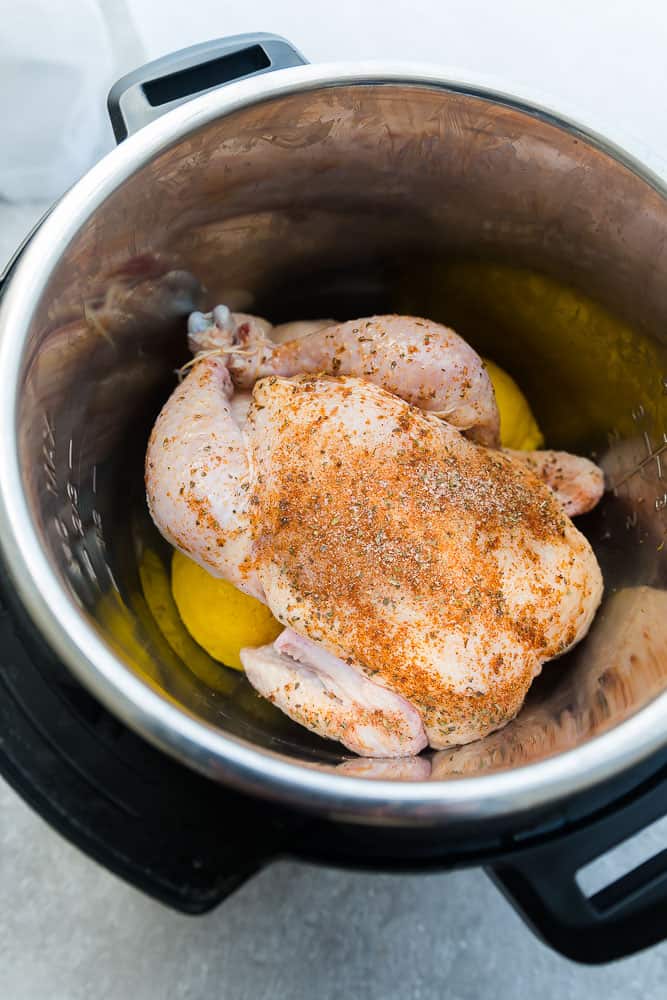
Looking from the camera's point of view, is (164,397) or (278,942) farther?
(278,942)

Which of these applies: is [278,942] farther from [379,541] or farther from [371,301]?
[371,301]

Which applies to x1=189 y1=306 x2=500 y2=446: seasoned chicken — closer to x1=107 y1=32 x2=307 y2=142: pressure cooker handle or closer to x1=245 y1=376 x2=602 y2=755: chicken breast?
x1=245 y1=376 x2=602 y2=755: chicken breast

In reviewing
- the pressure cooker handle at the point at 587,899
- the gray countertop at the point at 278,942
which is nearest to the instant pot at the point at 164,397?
the pressure cooker handle at the point at 587,899

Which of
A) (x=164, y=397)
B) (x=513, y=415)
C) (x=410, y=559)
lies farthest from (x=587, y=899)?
(x=164, y=397)

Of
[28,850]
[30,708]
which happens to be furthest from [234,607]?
[28,850]

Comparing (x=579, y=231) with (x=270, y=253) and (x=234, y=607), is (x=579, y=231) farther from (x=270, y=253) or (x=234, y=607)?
(x=234, y=607)

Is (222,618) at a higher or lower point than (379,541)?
lower
